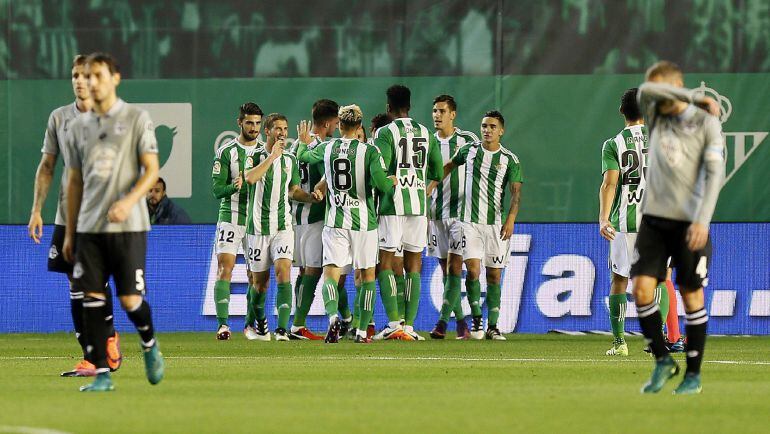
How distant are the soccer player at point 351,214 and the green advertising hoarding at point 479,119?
3294mm

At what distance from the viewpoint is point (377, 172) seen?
48.2 ft

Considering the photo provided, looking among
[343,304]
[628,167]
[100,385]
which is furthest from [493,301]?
[100,385]

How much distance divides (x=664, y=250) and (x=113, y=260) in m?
2.84

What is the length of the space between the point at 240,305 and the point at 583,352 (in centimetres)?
463

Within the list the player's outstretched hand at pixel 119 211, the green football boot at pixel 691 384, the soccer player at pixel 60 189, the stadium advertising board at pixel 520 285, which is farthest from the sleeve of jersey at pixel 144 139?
the stadium advertising board at pixel 520 285

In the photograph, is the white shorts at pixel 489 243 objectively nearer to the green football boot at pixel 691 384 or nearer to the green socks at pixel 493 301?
the green socks at pixel 493 301

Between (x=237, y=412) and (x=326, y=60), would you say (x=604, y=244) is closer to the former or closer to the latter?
(x=326, y=60)

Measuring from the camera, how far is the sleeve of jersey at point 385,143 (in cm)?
1519

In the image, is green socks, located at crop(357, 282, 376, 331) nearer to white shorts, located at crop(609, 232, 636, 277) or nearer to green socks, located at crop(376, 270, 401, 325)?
green socks, located at crop(376, 270, 401, 325)

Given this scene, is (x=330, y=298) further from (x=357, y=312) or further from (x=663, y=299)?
(x=663, y=299)

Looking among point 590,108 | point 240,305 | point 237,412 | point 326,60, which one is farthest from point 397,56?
point 237,412

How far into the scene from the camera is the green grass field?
7.26m

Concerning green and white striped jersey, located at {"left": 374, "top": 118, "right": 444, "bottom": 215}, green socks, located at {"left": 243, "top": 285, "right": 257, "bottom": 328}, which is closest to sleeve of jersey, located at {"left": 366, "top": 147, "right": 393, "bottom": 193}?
green and white striped jersey, located at {"left": 374, "top": 118, "right": 444, "bottom": 215}

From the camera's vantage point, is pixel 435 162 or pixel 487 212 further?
pixel 487 212
